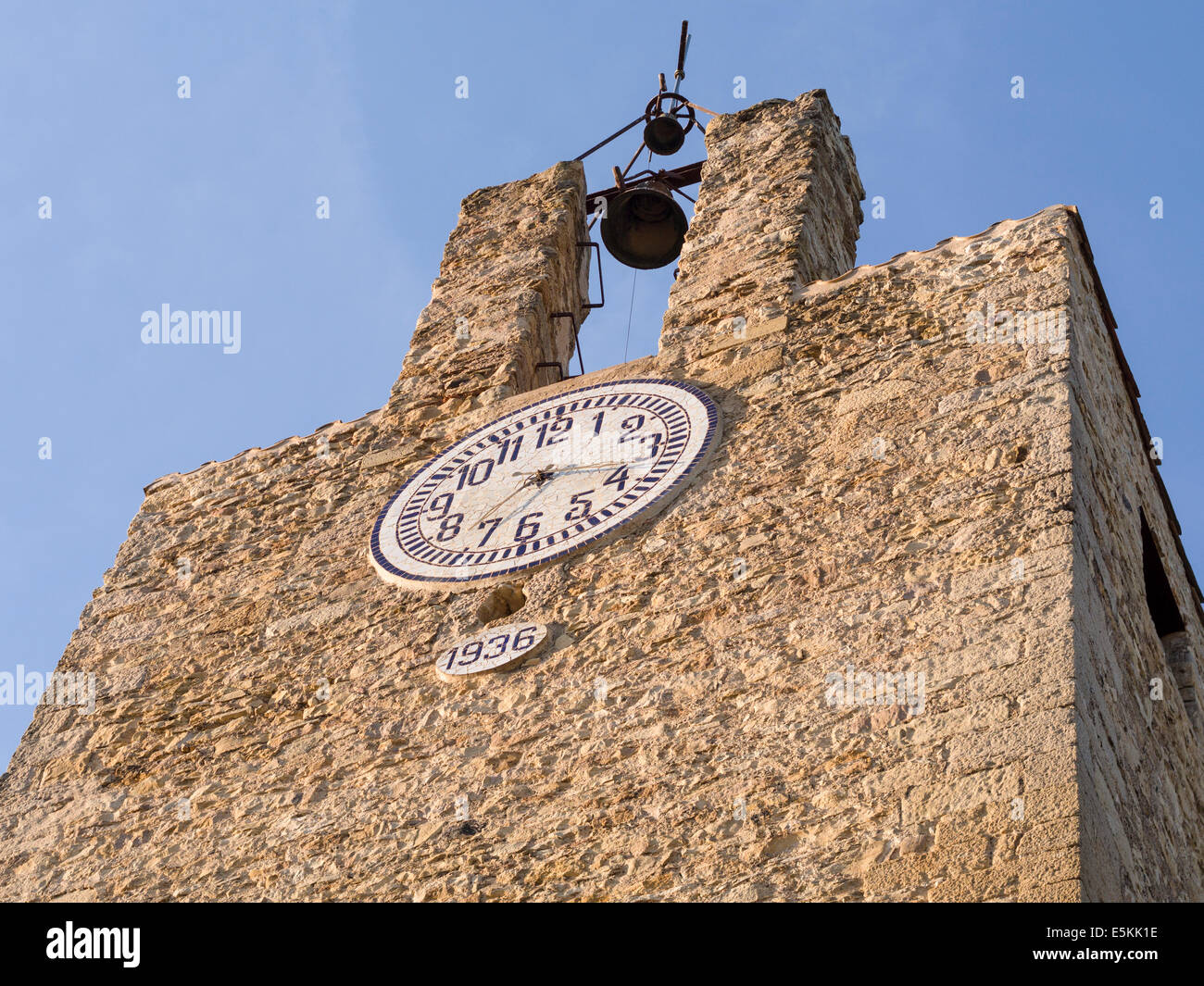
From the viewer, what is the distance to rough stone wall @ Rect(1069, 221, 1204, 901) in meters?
4.67

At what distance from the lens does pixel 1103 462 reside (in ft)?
19.7

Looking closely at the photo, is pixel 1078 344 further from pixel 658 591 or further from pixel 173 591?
pixel 173 591

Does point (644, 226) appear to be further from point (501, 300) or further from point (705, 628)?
point (705, 628)

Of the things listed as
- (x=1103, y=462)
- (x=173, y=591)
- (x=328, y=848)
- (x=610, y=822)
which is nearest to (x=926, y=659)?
(x=610, y=822)

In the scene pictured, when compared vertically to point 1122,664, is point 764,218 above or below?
above

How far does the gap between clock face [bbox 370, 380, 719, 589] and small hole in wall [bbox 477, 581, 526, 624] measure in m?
0.08

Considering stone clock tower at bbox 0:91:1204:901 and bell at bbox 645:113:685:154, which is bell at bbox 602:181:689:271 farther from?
stone clock tower at bbox 0:91:1204:901

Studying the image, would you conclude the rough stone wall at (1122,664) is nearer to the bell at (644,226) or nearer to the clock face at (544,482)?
the clock face at (544,482)

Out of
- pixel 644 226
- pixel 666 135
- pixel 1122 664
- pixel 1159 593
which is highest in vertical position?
pixel 666 135

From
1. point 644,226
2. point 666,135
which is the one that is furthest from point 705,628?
point 666,135

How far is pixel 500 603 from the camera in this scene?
5988 mm

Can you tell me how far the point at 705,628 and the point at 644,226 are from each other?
3368 mm

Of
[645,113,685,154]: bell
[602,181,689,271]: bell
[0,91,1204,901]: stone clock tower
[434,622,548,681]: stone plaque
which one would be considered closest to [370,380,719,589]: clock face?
[0,91,1204,901]: stone clock tower

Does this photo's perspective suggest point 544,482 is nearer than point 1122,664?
No
